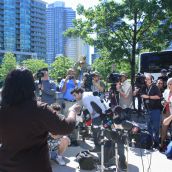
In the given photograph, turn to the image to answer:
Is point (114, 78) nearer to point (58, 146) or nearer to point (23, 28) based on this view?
point (58, 146)

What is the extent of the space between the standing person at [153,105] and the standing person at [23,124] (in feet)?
18.1

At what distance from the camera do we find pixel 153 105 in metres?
8.05

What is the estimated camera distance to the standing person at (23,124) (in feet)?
8.53

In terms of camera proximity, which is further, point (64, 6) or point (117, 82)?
point (64, 6)

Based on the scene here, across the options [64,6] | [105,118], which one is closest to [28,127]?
[105,118]

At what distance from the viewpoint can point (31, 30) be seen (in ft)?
416

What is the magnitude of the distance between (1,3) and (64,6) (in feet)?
154

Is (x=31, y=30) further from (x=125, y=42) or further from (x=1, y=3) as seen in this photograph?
(x=125, y=42)

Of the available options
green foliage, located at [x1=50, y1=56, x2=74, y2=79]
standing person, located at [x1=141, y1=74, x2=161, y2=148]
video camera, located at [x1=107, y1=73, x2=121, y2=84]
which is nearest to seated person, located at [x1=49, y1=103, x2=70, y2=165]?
standing person, located at [x1=141, y1=74, x2=161, y2=148]

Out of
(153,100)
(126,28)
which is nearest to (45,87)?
(153,100)

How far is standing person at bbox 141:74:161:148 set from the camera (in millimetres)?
7902

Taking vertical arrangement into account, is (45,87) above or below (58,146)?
above

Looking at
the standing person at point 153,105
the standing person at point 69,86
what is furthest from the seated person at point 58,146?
the standing person at point 69,86

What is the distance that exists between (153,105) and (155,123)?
0.48 m
